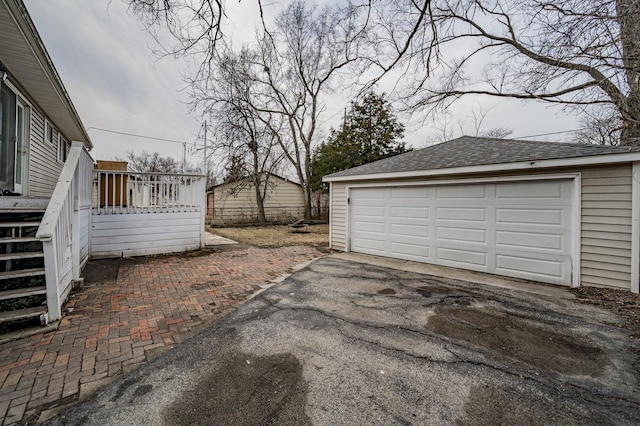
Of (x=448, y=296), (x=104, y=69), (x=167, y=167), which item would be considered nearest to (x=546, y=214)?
(x=448, y=296)

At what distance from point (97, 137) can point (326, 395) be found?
2610 cm

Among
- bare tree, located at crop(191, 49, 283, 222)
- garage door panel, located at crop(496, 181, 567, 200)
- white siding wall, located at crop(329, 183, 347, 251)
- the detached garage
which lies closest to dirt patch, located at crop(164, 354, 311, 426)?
the detached garage

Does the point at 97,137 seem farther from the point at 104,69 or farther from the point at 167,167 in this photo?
the point at 104,69

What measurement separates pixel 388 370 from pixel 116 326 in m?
3.04

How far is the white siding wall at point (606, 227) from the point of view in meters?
4.24

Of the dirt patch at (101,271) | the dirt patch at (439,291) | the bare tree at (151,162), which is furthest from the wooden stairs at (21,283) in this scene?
the bare tree at (151,162)

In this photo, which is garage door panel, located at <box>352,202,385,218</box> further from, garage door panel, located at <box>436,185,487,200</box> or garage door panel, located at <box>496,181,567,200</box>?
garage door panel, located at <box>496,181,567,200</box>

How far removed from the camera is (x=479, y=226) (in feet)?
18.4

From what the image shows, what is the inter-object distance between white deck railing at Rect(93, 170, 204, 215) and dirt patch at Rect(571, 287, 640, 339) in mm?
8639

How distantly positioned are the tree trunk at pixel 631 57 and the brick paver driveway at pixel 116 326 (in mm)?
6149

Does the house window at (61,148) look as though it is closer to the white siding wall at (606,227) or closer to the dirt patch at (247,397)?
the dirt patch at (247,397)

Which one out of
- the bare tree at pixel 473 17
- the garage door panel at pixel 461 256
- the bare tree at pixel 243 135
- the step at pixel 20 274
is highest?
the bare tree at pixel 243 135

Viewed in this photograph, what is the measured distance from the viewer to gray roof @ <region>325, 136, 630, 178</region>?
4801 millimetres

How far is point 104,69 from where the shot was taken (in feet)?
24.8
